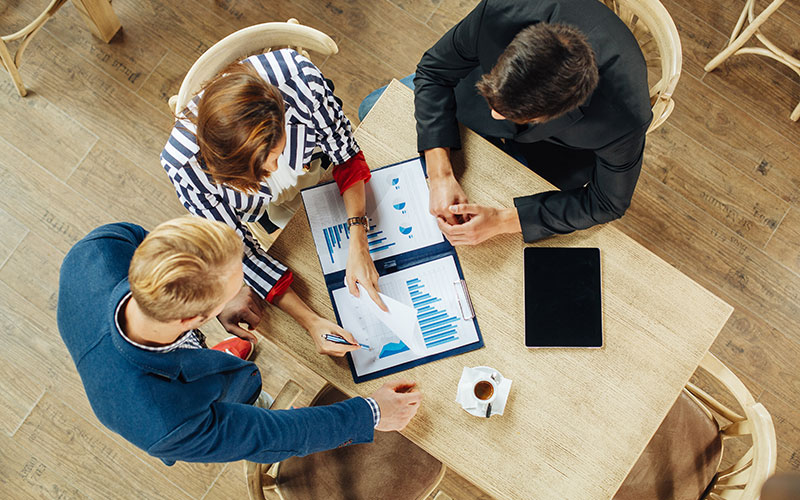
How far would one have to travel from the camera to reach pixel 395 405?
1.33 meters

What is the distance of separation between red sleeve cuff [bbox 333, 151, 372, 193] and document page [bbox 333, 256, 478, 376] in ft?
0.82

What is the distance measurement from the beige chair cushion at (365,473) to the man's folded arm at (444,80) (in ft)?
2.88

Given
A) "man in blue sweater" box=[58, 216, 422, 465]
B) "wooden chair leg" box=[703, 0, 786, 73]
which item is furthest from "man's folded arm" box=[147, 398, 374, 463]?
"wooden chair leg" box=[703, 0, 786, 73]

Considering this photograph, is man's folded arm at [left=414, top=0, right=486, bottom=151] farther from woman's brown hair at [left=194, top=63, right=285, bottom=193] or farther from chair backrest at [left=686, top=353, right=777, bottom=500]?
chair backrest at [left=686, top=353, right=777, bottom=500]

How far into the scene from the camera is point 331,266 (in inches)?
57.9

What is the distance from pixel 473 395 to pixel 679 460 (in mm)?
817

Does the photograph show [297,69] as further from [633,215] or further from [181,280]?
[633,215]

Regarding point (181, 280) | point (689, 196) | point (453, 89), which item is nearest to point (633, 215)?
point (689, 196)

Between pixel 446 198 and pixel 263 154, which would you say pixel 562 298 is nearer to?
pixel 446 198

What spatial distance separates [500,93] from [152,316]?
2.64 feet

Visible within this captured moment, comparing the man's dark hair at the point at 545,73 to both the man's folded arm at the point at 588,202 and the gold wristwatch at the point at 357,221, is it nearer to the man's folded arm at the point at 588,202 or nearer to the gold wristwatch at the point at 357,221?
the man's folded arm at the point at 588,202

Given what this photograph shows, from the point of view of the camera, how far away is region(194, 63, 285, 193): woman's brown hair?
121cm

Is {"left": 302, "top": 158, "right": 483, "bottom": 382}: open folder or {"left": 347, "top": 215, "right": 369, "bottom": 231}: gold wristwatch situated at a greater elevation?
{"left": 347, "top": 215, "right": 369, "bottom": 231}: gold wristwatch

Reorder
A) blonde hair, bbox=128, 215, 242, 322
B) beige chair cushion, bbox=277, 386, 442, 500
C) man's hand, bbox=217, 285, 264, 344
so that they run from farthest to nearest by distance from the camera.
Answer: beige chair cushion, bbox=277, 386, 442, 500
man's hand, bbox=217, 285, 264, 344
blonde hair, bbox=128, 215, 242, 322
